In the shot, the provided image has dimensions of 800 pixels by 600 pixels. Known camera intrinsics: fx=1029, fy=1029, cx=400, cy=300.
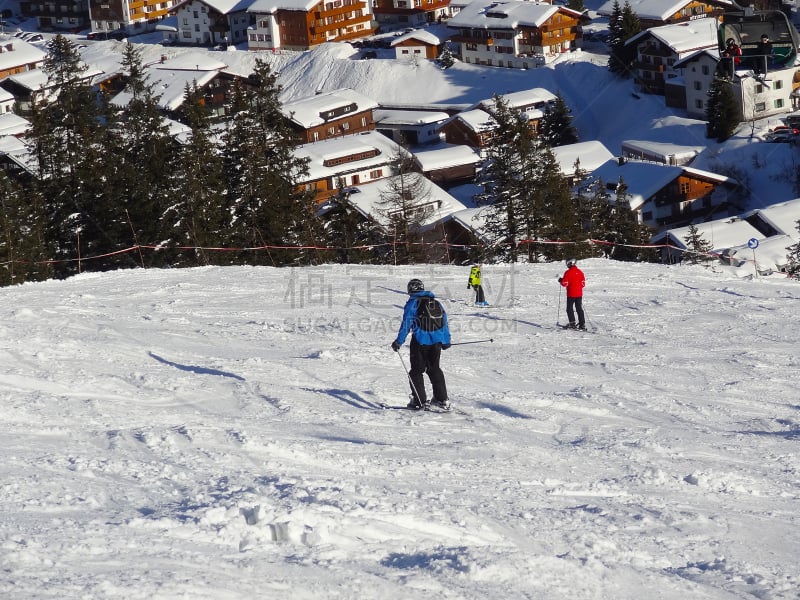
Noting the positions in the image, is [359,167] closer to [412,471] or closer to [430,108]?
[430,108]

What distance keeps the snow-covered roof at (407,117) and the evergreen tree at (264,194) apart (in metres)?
35.2

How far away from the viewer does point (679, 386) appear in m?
11.7

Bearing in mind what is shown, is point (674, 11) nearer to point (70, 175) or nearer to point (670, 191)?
point (670, 191)

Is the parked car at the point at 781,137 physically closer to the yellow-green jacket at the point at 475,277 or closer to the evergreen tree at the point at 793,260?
the evergreen tree at the point at 793,260

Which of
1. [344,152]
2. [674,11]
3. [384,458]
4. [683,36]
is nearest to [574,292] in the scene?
[384,458]

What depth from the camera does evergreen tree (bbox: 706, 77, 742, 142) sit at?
181 ft

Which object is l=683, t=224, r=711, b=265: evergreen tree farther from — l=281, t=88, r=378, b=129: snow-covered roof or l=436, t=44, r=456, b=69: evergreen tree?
l=436, t=44, r=456, b=69: evergreen tree

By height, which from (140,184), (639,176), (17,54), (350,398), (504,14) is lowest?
(350,398)

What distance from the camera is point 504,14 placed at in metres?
76.8

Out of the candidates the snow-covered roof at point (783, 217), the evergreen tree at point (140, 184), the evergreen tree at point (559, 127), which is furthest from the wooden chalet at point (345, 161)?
the snow-covered roof at point (783, 217)

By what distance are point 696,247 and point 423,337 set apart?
27.3 metres

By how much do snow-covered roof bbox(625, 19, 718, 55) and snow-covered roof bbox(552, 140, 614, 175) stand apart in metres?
14.0

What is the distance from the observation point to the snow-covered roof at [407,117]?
226 feet

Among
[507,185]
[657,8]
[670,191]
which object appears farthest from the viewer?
[657,8]
